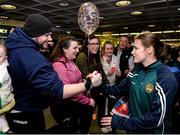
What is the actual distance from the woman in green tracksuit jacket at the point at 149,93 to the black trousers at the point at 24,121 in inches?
21.7

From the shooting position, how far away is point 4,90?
1.81 m

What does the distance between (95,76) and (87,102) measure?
99 cm

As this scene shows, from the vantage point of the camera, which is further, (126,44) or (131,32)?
(131,32)

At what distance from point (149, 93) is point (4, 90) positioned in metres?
1.09

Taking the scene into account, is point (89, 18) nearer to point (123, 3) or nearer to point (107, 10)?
point (123, 3)

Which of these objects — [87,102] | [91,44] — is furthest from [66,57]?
[91,44]

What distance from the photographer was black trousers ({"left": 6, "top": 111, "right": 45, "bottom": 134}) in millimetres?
1812

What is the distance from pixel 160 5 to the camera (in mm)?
7738

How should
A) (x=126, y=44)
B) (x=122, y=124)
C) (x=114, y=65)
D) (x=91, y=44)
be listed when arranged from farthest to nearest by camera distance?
(x=126, y=44)
(x=114, y=65)
(x=91, y=44)
(x=122, y=124)

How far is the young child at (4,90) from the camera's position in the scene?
1767 millimetres

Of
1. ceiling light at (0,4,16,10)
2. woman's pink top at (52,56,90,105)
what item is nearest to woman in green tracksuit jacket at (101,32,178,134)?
woman's pink top at (52,56,90,105)

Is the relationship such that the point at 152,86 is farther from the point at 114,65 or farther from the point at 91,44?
the point at 114,65

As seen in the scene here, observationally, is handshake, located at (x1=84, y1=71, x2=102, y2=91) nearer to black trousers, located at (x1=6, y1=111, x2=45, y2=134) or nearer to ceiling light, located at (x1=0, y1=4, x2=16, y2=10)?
black trousers, located at (x1=6, y1=111, x2=45, y2=134)

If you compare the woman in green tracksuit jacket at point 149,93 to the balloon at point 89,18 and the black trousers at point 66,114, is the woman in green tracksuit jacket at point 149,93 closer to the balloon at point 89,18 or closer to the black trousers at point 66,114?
the black trousers at point 66,114
